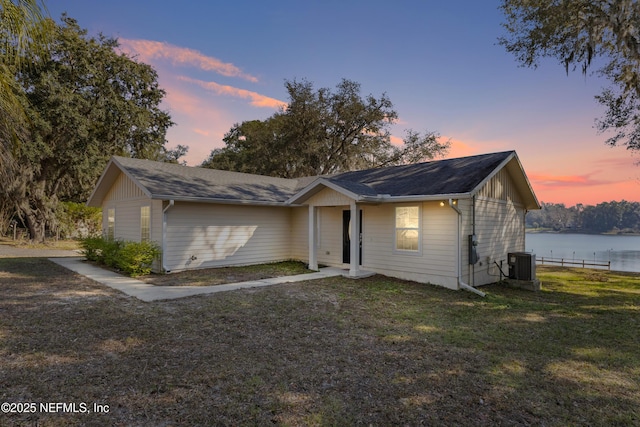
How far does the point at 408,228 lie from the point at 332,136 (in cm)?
1896

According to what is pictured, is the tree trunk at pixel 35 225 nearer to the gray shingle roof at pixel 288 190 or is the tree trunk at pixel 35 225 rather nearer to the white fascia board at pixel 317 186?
the gray shingle roof at pixel 288 190

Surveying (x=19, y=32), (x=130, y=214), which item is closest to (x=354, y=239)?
(x=130, y=214)

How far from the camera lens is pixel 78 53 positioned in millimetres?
19344

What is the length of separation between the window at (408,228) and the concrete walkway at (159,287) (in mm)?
2140

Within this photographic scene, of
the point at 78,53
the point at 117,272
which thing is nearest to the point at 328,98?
the point at 78,53

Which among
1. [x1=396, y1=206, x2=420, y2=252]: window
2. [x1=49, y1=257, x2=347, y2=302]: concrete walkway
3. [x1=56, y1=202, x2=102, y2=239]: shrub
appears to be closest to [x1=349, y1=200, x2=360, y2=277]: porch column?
[x1=49, y1=257, x2=347, y2=302]: concrete walkway

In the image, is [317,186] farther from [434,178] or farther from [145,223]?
[145,223]

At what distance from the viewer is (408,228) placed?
32.6 feet

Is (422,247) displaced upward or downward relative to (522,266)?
upward

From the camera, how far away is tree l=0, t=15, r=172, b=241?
59.2 ft

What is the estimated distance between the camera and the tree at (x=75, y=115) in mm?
18047

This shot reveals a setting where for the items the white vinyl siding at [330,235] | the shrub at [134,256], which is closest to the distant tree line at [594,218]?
the white vinyl siding at [330,235]

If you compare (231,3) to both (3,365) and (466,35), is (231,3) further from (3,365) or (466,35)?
(3,365)

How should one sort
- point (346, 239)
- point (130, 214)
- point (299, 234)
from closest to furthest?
point (346, 239) → point (130, 214) → point (299, 234)
